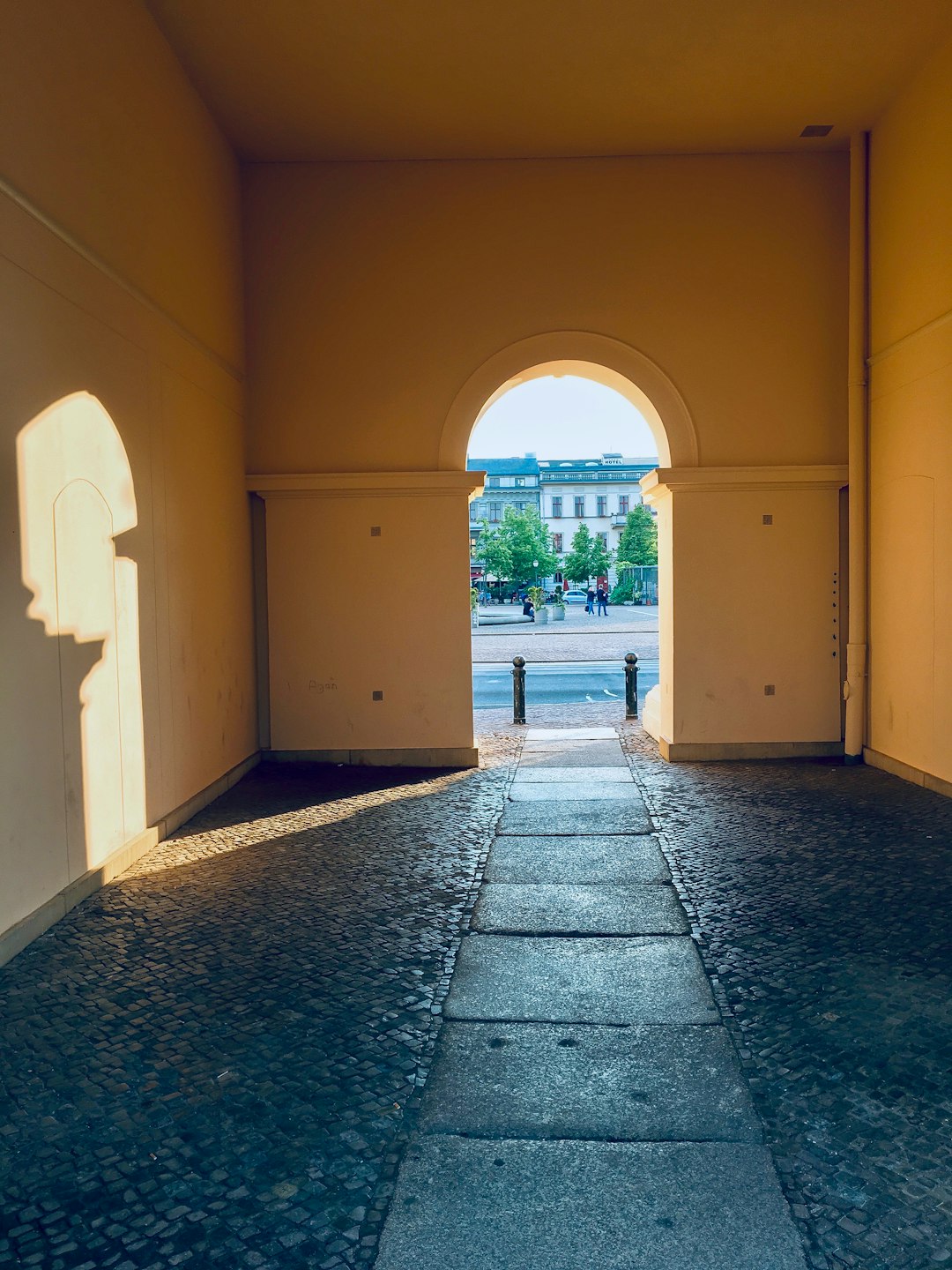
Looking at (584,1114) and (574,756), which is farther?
(574,756)

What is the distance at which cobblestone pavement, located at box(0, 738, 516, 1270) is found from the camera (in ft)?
9.01

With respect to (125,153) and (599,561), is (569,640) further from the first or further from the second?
(599,561)

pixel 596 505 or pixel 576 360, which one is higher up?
pixel 596 505

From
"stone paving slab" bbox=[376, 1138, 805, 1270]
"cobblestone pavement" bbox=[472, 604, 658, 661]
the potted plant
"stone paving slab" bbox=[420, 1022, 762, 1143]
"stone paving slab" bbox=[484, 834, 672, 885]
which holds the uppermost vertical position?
the potted plant

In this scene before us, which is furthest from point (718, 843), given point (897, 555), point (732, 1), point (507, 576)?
point (507, 576)

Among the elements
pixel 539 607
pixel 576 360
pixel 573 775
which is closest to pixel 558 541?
pixel 539 607

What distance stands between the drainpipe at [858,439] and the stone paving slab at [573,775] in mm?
2420

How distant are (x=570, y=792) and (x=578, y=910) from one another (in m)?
2.93

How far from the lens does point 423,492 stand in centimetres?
948

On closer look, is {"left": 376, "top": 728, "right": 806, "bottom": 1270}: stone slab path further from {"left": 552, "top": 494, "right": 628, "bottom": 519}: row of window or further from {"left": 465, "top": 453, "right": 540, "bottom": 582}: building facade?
{"left": 552, "top": 494, "right": 628, "bottom": 519}: row of window

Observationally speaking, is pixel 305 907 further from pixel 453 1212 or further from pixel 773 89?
pixel 773 89

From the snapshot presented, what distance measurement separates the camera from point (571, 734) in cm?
1130

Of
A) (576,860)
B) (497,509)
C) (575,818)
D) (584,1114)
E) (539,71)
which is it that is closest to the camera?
(584,1114)

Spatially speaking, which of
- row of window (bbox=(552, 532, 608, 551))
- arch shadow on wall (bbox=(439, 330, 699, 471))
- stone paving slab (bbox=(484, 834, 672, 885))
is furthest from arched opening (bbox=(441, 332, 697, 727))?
row of window (bbox=(552, 532, 608, 551))
